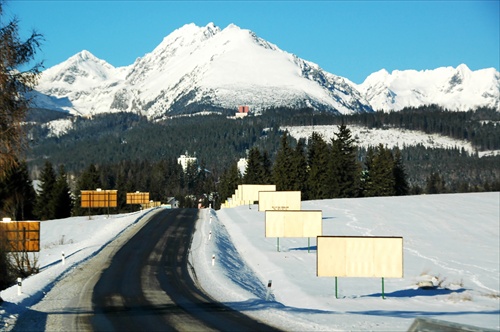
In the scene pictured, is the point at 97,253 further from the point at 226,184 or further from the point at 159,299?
the point at 226,184

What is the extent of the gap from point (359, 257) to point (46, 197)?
8851 centimetres

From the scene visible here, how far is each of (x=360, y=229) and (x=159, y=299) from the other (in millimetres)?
39843

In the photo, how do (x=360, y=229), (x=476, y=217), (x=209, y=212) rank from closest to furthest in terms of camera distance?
1. (x=360, y=229)
2. (x=476, y=217)
3. (x=209, y=212)

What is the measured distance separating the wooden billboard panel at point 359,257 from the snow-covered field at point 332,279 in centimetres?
132

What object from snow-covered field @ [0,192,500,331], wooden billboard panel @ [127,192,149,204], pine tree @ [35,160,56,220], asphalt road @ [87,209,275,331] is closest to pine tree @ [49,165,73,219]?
pine tree @ [35,160,56,220]

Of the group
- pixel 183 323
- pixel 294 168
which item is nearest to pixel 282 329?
pixel 183 323

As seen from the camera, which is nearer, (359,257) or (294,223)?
(359,257)

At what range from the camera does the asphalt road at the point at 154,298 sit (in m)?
22.7

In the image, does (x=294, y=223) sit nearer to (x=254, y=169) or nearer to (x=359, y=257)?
(x=359, y=257)

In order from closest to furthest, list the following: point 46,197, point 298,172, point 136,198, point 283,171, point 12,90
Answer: point 12,90 → point 46,197 → point 136,198 → point 298,172 → point 283,171

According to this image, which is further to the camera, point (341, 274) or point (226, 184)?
point (226, 184)

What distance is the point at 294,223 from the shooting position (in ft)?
164

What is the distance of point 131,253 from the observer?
4981 cm

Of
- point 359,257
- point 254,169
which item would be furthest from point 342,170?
point 359,257
